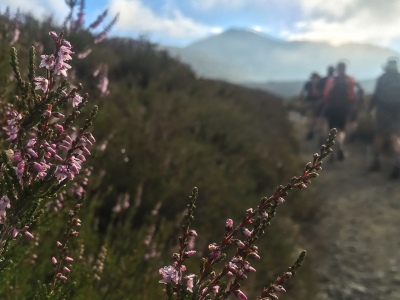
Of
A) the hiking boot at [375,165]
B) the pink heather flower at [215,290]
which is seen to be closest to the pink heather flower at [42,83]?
the pink heather flower at [215,290]

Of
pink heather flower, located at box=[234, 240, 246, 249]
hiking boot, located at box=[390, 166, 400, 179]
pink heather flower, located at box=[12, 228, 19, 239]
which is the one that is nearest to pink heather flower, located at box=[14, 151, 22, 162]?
pink heather flower, located at box=[12, 228, 19, 239]

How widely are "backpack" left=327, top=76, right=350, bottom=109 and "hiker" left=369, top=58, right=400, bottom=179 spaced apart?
1.94 ft

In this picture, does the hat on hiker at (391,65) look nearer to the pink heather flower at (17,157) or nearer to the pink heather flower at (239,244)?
the pink heather flower at (239,244)

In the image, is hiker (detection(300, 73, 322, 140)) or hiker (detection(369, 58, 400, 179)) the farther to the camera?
hiker (detection(300, 73, 322, 140))

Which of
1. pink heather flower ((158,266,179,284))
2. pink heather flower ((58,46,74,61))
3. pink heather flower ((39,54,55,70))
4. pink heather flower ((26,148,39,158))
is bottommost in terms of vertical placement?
pink heather flower ((158,266,179,284))

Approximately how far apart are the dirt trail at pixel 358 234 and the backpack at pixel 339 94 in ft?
5.22

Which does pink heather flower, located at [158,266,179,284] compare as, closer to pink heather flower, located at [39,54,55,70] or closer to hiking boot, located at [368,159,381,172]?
pink heather flower, located at [39,54,55,70]

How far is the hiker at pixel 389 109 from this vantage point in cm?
1009

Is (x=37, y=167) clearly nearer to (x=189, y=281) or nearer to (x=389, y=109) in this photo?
(x=189, y=281)

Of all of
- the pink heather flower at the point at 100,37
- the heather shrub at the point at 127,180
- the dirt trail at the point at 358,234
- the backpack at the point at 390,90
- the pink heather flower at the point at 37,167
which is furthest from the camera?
the backpack at the point at 390,90

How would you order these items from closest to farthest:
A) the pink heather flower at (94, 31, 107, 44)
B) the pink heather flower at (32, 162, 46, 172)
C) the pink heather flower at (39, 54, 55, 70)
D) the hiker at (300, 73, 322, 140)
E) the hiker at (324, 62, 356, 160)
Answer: the pink heather flower at (32, 162, 46, 172) → the pink heather flower at (39, 54, 55, 70) → the pink heather flower at (94, 31, 107, 44) → the hiker at (324, 62, 356, 160) → the hiker at (300, 73, 322, 140)

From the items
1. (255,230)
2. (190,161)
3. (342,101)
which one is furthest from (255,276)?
(342,101)

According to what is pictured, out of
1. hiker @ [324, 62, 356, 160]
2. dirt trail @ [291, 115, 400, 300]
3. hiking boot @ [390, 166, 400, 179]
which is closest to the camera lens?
dirt trail @ [291, 115, 400, 300]

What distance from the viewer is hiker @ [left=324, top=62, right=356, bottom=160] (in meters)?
11.2
